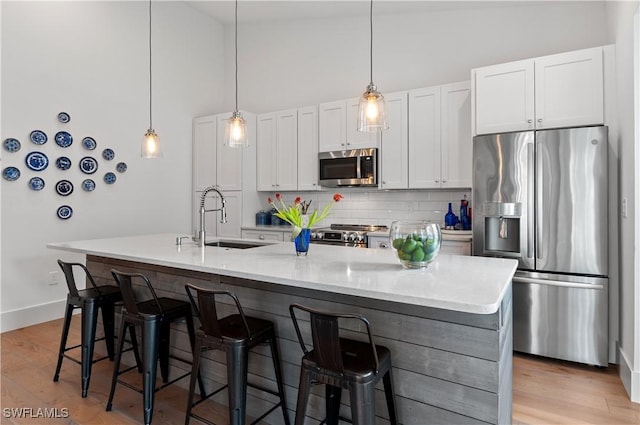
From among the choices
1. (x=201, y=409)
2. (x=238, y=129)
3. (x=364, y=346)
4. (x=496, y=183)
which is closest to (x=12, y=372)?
(x=201, y=409)

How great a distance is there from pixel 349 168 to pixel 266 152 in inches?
52.5

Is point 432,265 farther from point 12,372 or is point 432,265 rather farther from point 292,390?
point 12,372

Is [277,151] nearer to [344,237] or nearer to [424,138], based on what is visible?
[344,237]

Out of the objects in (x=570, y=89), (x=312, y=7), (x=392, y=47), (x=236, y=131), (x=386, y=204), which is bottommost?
(x=386, y=204)

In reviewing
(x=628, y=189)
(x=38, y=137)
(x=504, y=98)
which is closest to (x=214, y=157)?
(x=38, y=137)

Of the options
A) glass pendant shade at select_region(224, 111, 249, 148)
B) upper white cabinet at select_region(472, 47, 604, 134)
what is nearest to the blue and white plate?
glass pendant shade at select_region(224, 111, 249, 148)

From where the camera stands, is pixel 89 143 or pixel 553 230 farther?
pixel 89 143

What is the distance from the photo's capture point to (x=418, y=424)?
5.54ft

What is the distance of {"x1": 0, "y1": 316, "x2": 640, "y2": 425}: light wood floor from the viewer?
2221mm

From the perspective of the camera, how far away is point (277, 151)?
5.08m

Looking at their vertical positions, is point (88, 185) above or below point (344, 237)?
above

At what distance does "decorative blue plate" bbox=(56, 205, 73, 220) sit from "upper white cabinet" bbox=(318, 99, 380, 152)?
2866mm

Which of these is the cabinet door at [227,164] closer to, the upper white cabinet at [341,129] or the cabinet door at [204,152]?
the cabinet door at [204,152]

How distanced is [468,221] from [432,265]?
7.14 ft
